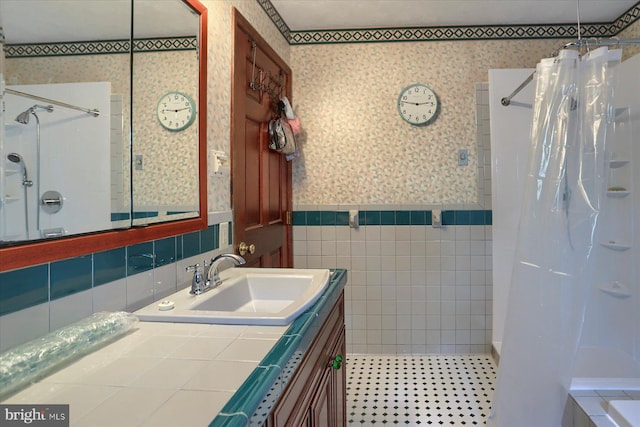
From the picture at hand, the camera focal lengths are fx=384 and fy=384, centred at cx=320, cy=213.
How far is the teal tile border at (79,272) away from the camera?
745 mm

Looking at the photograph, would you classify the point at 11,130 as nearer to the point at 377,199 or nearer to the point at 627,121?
the point at 377,199

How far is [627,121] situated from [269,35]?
2292mm

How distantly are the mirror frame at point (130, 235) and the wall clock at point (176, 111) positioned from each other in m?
0.06

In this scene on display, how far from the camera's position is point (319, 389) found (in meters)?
1.17

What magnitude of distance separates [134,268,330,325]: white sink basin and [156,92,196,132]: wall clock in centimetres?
59

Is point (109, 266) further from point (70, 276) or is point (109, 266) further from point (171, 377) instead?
point (171, 377)

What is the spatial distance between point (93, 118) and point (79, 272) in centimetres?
39

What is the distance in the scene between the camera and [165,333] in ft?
3.04

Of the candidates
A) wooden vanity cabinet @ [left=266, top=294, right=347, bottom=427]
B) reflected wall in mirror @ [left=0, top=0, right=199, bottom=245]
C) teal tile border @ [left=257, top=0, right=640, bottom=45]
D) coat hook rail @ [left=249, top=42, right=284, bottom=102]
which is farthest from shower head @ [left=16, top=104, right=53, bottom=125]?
teal tile border @ [left=257, top=0, right=640, bottom=45]

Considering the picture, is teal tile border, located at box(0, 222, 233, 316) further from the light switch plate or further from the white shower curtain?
the white shower curtain

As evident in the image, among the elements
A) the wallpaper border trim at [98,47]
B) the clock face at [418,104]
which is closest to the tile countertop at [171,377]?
the wallpaper border trim at [98,47]

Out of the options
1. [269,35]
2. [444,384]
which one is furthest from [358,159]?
[444,384]

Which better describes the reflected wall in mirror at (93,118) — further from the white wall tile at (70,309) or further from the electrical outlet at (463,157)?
the electrical outlet at (463,157)

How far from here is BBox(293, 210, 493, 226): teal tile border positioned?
2842 mm
